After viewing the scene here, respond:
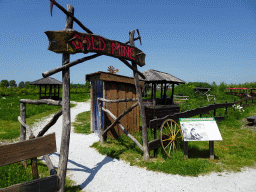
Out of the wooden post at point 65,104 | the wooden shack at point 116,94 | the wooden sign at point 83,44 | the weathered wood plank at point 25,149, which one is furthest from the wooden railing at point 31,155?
the wooden shack at point 116,94

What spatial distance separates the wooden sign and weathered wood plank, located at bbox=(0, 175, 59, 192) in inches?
88.8

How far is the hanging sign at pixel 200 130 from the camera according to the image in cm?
490

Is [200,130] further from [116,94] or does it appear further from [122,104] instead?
[116,94]

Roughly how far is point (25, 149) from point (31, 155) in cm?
14

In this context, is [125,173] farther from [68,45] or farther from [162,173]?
[68,45]

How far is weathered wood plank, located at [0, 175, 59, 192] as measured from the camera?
8.24 ft

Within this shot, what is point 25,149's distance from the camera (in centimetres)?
275

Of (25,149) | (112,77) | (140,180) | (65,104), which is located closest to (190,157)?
(140,180)

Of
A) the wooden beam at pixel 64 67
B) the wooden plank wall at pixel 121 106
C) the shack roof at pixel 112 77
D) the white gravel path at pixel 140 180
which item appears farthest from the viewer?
the wooden plank wall at pixel 121 106

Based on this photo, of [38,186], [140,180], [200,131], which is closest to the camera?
[38,186]

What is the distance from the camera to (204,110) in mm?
7305

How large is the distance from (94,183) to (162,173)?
1687 mm

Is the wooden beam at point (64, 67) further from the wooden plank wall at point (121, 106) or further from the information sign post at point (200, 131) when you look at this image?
the wooden plank wall at point (121, 106)

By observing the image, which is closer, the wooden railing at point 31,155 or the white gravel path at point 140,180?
the wooden railing at point 31,155
